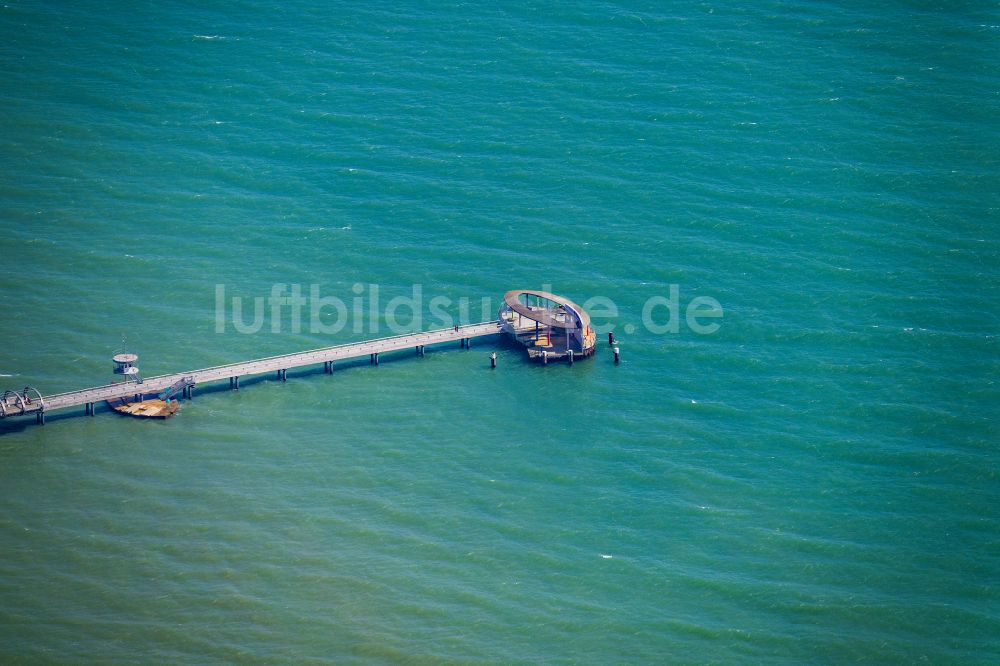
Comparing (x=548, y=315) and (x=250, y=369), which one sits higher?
(x=548, y=315)

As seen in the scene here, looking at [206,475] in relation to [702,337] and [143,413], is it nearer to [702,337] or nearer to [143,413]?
[143,413]

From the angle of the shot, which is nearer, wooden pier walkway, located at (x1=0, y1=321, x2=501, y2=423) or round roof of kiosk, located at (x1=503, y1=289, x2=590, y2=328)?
wooden pier walkway, located at (x1=0, y1=321, x2=501, y2=423)

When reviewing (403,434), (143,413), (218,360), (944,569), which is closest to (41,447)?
(143,413)

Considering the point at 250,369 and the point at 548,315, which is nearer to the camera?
the point at 250,369

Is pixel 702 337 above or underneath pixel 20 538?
above

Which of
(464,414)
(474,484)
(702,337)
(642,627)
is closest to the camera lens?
(642,627)

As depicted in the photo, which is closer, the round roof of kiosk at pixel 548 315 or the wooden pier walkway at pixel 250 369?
the wooden pier walkway at pixel 250 369

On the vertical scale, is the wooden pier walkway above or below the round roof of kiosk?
below

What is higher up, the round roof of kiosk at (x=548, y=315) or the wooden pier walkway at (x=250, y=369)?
the round roof of kiosk at (x=548, y=315)
